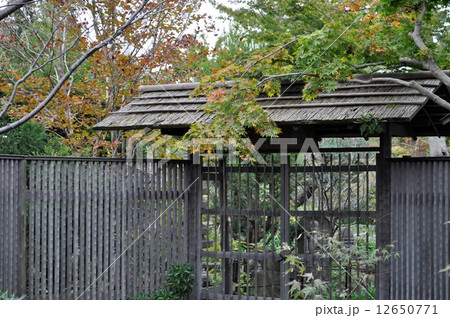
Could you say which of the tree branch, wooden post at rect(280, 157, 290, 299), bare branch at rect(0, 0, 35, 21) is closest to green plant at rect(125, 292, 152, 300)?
wooden post at rect(280, 157, 290, 299)

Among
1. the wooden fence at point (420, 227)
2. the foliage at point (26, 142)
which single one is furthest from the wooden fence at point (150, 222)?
the foliage at point (26, 142)

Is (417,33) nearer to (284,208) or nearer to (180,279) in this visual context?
(284,208)

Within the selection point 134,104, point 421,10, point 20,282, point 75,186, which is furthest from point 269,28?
point 20,282

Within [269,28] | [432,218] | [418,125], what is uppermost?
[269,28]

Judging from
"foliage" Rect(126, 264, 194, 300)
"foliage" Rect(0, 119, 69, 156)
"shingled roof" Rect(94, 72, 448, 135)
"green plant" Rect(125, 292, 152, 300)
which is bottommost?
→ "green plant" Rect(125, 292, 152, 300)

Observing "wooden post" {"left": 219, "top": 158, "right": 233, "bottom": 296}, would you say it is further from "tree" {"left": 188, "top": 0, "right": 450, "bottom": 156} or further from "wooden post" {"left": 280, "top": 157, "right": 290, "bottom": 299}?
"tree" {"left": 188, "top": 0, "right": 450, "bottom": 156}

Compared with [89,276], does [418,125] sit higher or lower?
higher

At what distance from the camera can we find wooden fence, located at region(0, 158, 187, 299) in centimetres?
675

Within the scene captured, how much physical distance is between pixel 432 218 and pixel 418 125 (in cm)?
210

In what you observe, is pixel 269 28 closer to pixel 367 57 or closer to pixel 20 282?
pixel 367 57

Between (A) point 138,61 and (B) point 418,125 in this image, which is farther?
(A) point 138,61

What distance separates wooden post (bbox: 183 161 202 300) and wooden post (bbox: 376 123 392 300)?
2.51 metres

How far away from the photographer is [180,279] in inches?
300

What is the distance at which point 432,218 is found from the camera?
21.8ft
